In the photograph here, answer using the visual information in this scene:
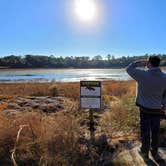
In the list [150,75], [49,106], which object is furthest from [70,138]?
[49,106]

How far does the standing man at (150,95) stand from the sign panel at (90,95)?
6.42 feet

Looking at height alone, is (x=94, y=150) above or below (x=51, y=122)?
below

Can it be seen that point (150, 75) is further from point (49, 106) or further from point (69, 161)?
point (49, 106)

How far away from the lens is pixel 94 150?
18.2 feet

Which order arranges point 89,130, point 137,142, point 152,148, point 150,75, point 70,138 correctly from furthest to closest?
1. point 89,130
2. point 137,142
3. point 70,138
4. point 152,148
5. point 150,75

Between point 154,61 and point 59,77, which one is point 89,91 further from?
point 59,77

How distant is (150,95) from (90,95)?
223 centimetres

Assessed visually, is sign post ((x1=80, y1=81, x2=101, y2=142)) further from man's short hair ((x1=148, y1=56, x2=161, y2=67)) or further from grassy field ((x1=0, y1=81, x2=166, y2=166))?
man's short hair ((x1=148, y1=56, x2=161, y2=67))

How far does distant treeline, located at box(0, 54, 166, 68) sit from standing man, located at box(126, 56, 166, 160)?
9868 cm

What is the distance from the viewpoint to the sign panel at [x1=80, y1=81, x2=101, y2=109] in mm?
6863

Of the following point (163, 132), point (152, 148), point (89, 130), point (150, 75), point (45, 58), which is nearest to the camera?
point (150, 75)

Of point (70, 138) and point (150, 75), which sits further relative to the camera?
point (70, 138)

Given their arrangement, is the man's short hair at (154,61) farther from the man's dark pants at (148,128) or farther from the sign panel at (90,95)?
the sign panel at (90,95)

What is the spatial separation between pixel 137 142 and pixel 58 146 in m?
1.52
